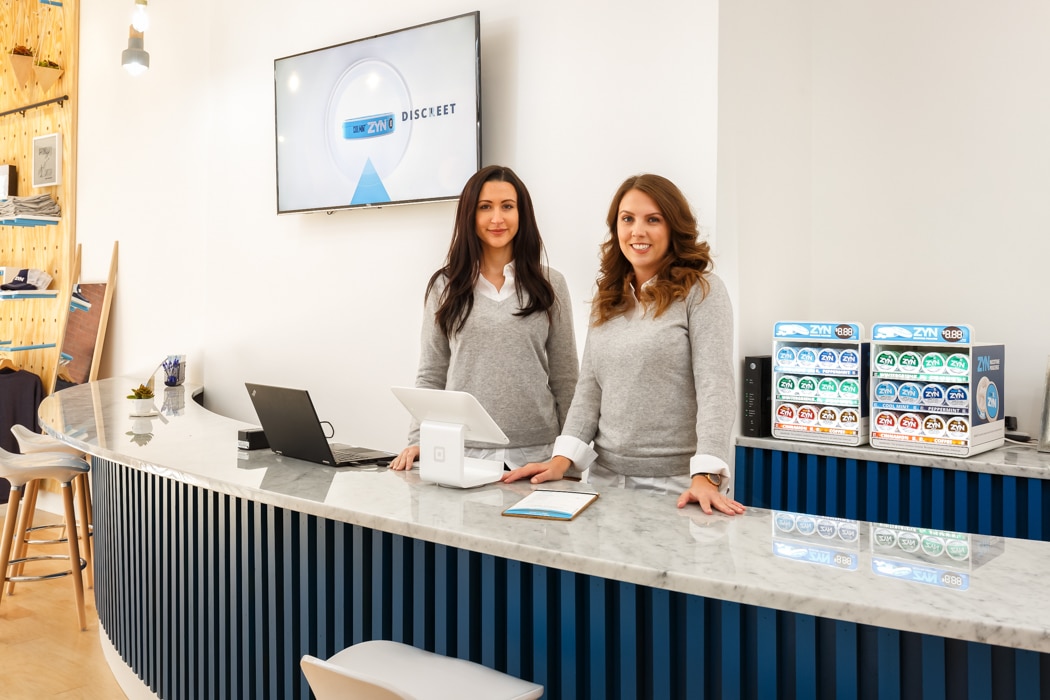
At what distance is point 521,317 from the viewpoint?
2.55 m

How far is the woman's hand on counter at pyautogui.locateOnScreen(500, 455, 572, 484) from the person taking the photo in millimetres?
2158

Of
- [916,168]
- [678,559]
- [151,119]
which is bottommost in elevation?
[678,559]

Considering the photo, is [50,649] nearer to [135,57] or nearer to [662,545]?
[135,57]

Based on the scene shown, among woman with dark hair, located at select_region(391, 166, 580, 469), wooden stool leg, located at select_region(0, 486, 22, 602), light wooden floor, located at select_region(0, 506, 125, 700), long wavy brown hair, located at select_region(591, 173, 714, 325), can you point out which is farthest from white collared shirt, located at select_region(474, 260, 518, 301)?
wooden stool leg, located at select_region(0, 486, 22, 602)

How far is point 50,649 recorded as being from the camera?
3627 mm

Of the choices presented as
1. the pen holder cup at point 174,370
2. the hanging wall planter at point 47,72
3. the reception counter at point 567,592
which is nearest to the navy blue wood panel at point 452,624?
the reception counter at point 567,592

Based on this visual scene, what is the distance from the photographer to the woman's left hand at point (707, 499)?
1804mm

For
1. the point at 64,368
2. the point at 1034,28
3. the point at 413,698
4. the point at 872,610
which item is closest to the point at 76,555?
the point at 64,368

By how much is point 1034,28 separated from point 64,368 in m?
5.83

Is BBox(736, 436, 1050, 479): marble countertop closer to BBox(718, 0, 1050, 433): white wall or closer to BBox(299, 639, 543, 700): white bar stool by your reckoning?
BBox(718, 0, 1050, 433): white wall

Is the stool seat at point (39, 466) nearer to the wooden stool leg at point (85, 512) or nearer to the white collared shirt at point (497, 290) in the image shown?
the wooden stool leg at point (85, 512)

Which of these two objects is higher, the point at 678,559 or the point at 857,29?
the point at 857,29

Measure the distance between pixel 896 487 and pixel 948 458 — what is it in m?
0.20

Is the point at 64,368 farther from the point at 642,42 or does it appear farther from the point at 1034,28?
the point at 1034,28
